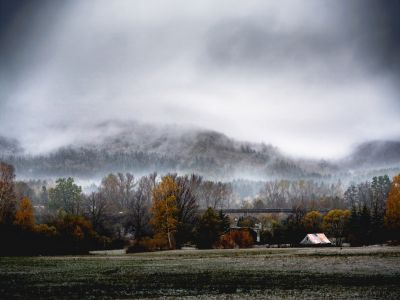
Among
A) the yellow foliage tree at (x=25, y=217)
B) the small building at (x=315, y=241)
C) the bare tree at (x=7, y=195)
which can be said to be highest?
the bare tree at (x=7, y=195)

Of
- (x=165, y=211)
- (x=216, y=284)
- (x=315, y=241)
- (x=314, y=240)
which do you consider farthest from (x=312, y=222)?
(x=216, y=284)

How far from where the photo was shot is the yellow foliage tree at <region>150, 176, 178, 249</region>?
9600 cm

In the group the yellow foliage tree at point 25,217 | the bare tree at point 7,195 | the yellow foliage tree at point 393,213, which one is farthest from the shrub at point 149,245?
the yellow foliage tree at point 393,213

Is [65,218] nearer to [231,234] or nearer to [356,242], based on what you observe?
[231,234]

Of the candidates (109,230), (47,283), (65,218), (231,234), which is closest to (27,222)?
(65,218)

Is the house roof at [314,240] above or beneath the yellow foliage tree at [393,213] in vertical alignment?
beneath

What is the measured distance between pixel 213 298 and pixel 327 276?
13202 millimetres

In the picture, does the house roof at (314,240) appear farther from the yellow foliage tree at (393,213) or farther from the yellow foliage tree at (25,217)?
the yellow foliage tree at (25,217)

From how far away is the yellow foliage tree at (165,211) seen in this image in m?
96.0

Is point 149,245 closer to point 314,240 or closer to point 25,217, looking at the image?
point 25,217

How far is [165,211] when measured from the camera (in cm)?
9650

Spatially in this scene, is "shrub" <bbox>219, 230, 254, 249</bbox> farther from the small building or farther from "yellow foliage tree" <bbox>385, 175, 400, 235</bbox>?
"yellow foliage tree" <bbox>385, 175, 400, 235</bbox>

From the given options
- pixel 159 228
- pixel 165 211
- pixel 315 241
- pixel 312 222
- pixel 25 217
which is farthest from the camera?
pixel 312 222

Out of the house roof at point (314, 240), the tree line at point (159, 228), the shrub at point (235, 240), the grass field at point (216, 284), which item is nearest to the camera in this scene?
the grass field at point (216, 284)
